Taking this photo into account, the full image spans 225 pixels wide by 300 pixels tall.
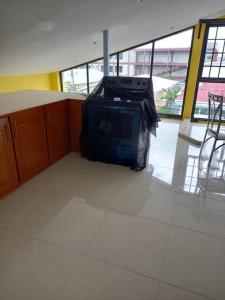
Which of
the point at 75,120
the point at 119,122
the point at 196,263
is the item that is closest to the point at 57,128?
the point at 75,120

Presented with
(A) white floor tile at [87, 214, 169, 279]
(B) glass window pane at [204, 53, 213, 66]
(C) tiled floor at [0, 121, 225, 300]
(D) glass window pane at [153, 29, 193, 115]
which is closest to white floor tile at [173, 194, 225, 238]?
(C) tiled floor at [0, 121, 225, 300]

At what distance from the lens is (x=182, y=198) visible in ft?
7.00

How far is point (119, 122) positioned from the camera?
2.49m

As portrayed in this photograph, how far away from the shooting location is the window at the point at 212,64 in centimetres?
514

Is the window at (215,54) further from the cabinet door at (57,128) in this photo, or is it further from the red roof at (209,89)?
the cabinet door at (57,128)

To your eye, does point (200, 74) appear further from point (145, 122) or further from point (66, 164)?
point (66, 164)

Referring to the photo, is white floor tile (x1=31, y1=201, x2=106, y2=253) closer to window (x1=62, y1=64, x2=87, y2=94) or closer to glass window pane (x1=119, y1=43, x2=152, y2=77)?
glass window pane (x1=119, y1=43, x2=152, y2=77)

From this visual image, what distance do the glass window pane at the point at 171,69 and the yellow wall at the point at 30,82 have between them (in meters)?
3.49

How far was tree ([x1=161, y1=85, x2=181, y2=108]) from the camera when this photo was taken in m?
5.95

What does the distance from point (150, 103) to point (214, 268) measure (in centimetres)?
179

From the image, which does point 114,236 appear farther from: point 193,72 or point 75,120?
point 193,72

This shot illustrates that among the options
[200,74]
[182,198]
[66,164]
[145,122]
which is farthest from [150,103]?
[200,74]

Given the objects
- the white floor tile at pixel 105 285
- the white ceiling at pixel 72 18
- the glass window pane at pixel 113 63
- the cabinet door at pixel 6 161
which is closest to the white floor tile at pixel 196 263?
the white floor tile at pixel 105 285

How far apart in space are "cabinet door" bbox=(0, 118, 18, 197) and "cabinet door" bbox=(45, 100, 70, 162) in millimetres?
584
